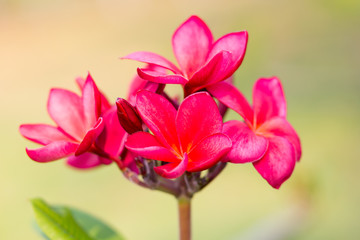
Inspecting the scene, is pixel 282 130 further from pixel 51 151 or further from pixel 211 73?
pixel 51 151

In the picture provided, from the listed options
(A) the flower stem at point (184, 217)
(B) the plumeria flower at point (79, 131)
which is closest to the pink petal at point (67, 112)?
(B) the plumeria flower at point (79, 131)

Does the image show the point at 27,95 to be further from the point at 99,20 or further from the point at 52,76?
the point at 99,20

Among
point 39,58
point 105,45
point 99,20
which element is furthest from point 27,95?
point 99,20

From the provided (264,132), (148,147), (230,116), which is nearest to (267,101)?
(264,132)

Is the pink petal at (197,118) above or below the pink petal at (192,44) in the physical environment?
below

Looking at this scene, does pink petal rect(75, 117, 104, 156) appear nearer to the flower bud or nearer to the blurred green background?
the flower bud

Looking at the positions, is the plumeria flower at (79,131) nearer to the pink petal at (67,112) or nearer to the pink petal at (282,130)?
the pink petal at (67,112)
